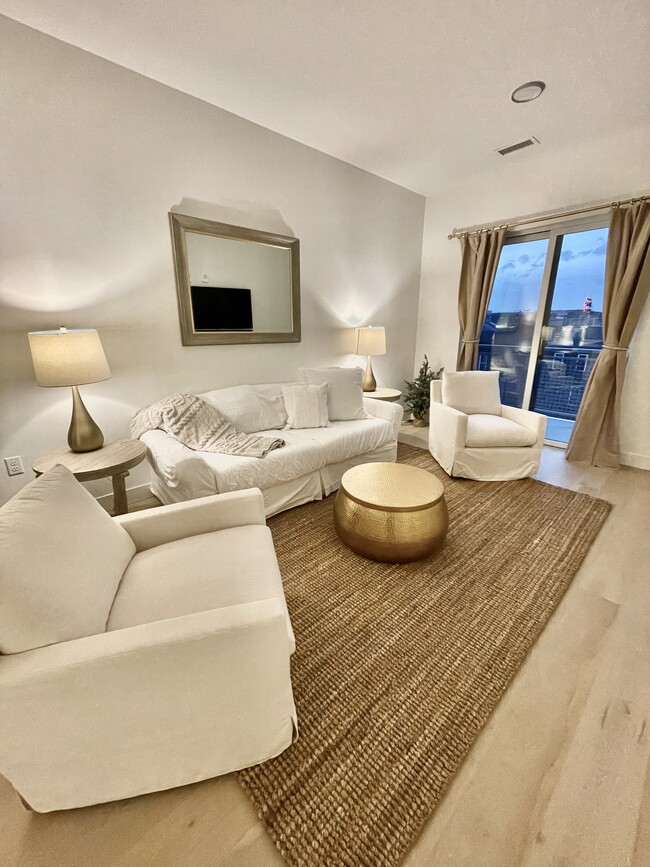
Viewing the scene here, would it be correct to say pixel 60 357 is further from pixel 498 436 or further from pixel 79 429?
pixel 498 436

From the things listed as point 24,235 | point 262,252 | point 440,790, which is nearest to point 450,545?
point 440,790

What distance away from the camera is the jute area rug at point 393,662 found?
0.94 meters

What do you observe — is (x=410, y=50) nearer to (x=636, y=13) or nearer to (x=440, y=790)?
(x=636, y=13)

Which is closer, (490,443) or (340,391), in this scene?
(490,443)

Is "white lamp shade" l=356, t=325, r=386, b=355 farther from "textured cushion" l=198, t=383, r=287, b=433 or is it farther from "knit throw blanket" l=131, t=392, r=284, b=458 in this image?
"knit throw blanket" l=131, t=392, r=284, b=458

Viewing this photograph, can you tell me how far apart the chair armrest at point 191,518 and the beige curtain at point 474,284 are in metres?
3.27

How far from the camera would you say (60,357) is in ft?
5.74

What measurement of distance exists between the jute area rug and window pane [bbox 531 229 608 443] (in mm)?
1676

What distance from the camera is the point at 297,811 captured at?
0.94 meters

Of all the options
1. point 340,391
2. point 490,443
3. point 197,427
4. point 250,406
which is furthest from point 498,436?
point 197,427

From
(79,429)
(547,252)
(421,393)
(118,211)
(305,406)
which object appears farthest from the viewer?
(421,393)

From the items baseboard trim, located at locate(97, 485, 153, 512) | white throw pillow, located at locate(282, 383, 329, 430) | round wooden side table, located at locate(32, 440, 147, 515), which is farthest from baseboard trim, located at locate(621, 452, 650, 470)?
baseboard trim, located at locate(97, 485, 153, 512)

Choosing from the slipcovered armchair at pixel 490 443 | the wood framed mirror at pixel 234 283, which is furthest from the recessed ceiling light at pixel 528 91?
the slipcovered armchair at pixel 490 443

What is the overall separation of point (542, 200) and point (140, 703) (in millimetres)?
4458
